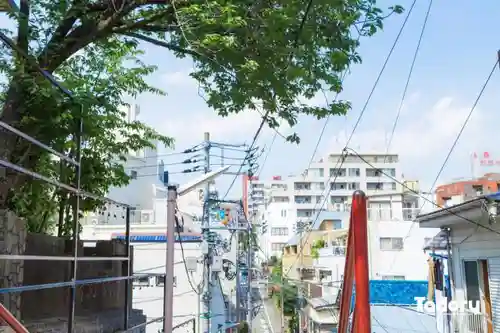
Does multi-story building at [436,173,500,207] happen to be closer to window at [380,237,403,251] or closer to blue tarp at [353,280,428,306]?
window at [380,237,403,251]

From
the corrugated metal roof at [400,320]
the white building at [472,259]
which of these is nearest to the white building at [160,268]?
the corrugated metal roof at [400,320]

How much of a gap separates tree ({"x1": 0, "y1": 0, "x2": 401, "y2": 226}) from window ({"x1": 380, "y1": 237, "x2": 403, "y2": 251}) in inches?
1005

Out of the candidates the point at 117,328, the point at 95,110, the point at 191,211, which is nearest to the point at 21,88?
the point at 95,110

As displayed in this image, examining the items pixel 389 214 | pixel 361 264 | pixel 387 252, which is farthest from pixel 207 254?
pixel 389 214

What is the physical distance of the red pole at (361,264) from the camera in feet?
8.82

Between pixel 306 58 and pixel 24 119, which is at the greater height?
pixel 306 58

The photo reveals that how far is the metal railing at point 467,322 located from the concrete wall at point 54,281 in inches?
281

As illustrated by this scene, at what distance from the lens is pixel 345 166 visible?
70.4 meters

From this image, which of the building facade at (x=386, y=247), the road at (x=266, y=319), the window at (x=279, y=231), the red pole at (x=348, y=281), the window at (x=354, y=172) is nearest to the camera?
the red pole at (x=348, y=281)

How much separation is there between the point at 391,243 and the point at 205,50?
27.9m

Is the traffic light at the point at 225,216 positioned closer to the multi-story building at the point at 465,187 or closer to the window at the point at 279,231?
the multi-story building at the point at 465,187

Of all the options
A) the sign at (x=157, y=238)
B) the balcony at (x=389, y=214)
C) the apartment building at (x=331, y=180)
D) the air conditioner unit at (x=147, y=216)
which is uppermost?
the apartment building at (x=331, y=180)

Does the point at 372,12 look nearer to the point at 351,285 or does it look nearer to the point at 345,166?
the point at 351,285

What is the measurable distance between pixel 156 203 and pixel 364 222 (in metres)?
29.8
